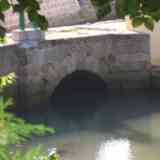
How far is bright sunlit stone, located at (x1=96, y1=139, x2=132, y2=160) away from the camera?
8.79 m

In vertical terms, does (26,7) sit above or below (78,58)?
above

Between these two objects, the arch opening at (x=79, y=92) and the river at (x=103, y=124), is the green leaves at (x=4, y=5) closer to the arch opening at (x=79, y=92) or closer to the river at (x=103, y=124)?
A: the river at (x=103, y=124)

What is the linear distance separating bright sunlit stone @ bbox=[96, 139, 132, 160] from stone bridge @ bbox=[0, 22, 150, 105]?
2611mm

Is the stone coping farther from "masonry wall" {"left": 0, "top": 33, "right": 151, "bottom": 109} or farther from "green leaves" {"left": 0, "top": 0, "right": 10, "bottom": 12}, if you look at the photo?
"green leaves" {"left": 0, "top": 0, "right": 10, "bottom": 12}

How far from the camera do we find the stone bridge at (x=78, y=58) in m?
11.5

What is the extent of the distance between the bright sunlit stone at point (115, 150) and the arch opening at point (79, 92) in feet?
8.33

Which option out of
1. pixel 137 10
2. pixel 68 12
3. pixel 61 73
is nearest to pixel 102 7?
pixel 137 10

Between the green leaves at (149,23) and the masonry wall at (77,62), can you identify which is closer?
the green leaves at (149,23)

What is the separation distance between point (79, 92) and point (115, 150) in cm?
455

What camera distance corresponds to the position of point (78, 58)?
494 inches

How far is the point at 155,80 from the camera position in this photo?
514 inches

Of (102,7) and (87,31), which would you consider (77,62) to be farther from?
(102,7)

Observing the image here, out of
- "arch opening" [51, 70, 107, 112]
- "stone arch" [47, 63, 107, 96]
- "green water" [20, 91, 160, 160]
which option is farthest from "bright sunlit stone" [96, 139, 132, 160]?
"stone arch" [47, 63, 107, 96]

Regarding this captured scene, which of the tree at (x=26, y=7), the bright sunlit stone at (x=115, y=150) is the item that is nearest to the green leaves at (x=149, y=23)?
the tree at (x=26, y=7)
